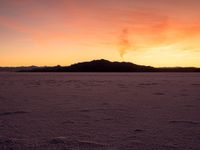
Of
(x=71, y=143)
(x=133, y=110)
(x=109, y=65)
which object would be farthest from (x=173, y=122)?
(x=109, y=65)

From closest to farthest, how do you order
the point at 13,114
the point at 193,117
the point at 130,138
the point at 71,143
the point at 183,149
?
the point at 183,149, the point at 71,143, the point at 130,138, the point at 193,117, the point at 13,114

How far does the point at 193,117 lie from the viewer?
16.1 ft

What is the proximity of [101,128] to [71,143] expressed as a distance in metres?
0.90

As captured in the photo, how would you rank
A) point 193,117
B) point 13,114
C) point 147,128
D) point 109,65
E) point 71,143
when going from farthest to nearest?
1. point 109,65
2. point 13,114
3. point 193,117
4. point 147,128
5. point 71,143

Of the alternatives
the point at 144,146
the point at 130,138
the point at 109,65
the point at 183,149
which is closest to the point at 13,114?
the point at 130,138

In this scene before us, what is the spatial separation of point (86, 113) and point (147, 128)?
1.74 m

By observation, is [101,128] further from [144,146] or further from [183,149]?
[183,149]

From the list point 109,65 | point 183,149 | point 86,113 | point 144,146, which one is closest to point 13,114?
point 86,113

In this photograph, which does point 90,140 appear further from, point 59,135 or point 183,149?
point 183,149

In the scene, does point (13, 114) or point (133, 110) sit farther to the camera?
point (133, 110)

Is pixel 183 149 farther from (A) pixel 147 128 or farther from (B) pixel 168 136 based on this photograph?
(A) pixel 147 128

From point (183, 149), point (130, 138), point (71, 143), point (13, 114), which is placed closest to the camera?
point (183, 149)

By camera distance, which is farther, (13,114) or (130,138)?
(13,114)

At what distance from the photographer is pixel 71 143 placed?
3219 mm
